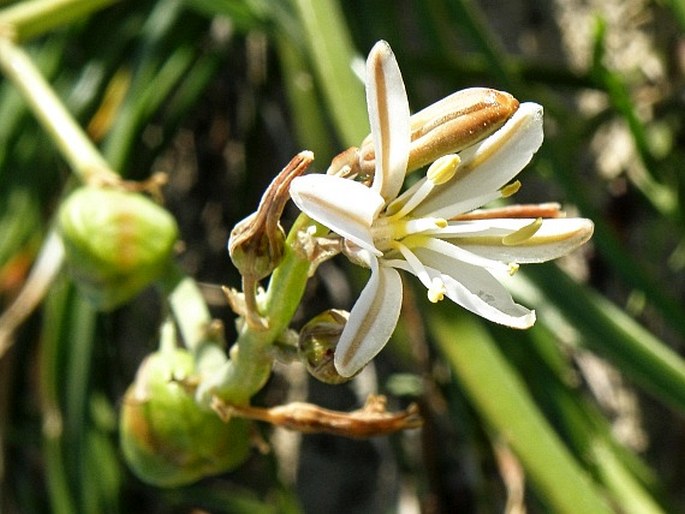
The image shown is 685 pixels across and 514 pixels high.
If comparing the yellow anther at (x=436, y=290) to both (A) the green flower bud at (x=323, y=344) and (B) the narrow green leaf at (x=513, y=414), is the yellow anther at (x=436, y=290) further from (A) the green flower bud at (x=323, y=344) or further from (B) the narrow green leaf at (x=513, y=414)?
(B) the narrow green leaf at (x=513, y=414)

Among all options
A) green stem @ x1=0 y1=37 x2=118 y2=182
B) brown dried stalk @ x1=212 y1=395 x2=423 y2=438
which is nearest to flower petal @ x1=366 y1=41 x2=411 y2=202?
brown dried stalk @ x1=212 y1=395 x2=423 y2=438

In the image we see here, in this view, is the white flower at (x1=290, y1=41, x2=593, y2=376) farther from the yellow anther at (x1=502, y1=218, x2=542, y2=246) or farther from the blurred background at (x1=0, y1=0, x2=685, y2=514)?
the blurred background at (x1=0, y1=0, x2=685, y2=514)

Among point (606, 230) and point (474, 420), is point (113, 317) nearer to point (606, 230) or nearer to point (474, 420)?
point (474, 420)

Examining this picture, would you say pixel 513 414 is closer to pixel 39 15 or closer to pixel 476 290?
pixel 476 290

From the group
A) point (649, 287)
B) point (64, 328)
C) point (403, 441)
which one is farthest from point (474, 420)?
point (64, 328)

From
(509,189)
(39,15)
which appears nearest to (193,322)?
(509,189)
